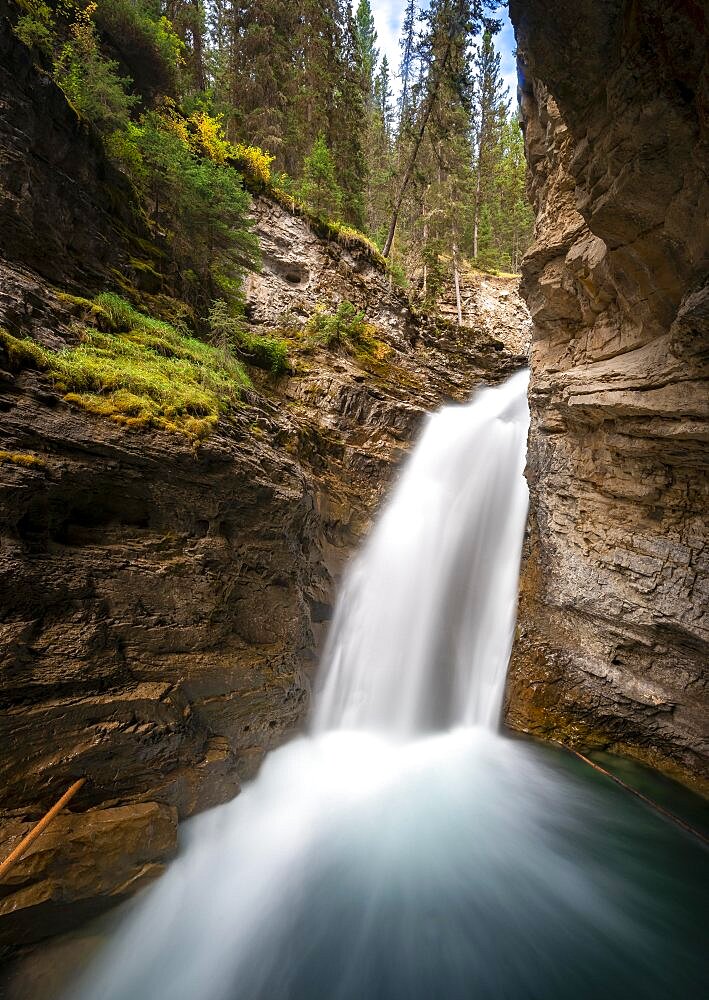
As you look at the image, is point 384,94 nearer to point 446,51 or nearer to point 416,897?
→ point 446,51

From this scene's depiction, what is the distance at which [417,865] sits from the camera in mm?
4539

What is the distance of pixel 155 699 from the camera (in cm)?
414

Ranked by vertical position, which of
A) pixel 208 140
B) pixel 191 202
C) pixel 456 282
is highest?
pixel 456 282

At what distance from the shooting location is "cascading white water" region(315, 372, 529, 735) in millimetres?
7293

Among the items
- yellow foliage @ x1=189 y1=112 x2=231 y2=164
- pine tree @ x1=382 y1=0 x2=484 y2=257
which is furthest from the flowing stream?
pine tree @ x1=382 y1=0 x2=484 y2=257

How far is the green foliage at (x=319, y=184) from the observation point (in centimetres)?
1259

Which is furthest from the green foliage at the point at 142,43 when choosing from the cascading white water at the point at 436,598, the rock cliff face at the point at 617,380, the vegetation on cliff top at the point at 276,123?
the cascading white water at the point at 436,598

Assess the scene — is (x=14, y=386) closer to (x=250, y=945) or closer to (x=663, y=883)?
(x=250, y=945)

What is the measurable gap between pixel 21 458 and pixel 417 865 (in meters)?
5.95

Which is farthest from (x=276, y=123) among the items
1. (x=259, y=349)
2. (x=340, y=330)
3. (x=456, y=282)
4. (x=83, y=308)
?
(x=83, y=308)

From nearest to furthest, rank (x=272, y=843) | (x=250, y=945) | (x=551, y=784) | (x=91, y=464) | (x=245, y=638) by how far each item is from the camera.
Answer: (x=250, y=945), (x=91, y=464), (x=272, y=843), (x=245, y=638), (x=551, y=784)

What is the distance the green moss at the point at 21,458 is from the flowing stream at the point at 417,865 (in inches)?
164

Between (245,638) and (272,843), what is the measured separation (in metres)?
2.30

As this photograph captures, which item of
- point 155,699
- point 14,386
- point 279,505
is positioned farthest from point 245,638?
point 14,386
